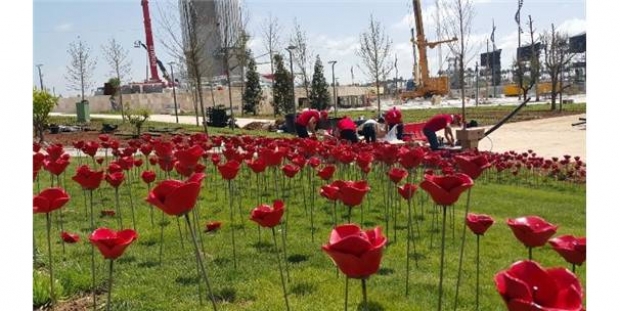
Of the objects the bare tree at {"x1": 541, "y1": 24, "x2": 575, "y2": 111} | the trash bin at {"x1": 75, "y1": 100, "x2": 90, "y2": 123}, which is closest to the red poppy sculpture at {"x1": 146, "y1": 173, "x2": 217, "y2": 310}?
the trash bin at {"x1": 75, "y1": 100, "x2": 90, "y2": 123}

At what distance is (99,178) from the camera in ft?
10.7

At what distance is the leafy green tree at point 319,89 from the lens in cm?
4547

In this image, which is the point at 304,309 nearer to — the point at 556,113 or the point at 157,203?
the point at 157,203

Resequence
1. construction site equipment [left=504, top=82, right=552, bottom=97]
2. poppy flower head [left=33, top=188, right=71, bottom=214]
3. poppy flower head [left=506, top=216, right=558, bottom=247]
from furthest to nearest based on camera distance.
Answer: construction site equipment [left=504, top=82, right=552, bottom=97], poppy flower head [left=33, top=188, right=71, bottom=214], poppy flower head [left=506, top=216, right=558, bottom=247]

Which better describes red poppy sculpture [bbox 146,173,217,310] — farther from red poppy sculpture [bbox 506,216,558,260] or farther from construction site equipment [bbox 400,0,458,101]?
construction site equipment [bbox 400,0,458,101]

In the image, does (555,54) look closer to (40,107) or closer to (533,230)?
(40,107)

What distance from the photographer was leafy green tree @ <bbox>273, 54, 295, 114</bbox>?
42281mm

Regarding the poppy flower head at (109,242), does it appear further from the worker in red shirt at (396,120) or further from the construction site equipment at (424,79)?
the construction site equipment at (424,79)

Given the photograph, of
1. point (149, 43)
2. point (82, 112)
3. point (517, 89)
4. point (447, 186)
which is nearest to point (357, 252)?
point (447, 186)

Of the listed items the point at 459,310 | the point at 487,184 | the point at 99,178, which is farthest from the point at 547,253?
the point at 487,184

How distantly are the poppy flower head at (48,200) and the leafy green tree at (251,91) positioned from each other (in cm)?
4280

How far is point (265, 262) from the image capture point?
4.21 metres

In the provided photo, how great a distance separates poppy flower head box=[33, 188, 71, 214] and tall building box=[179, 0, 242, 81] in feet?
63.9

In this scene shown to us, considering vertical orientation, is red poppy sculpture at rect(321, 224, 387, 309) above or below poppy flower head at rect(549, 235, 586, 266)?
above
